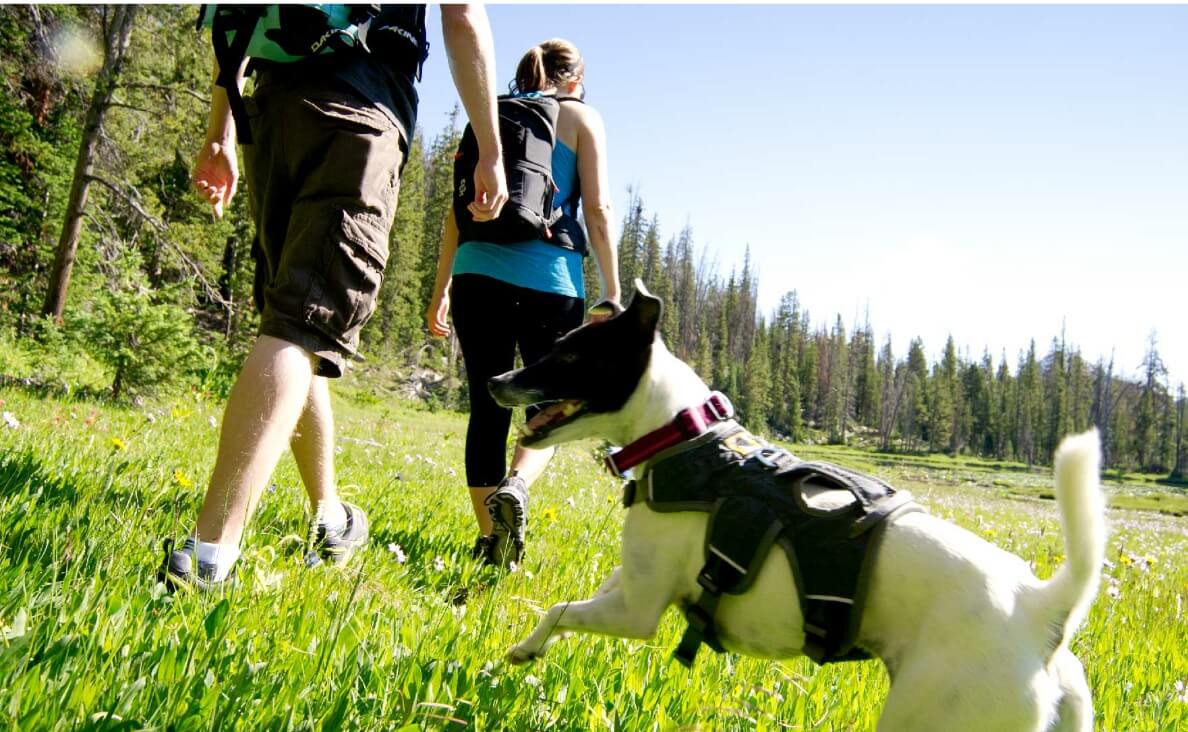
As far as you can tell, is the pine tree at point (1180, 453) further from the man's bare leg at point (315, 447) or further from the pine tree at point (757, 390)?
the man's bare leg at point (315, 447)

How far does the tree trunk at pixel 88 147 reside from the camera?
14438 mm

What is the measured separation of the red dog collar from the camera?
2490 millimetres

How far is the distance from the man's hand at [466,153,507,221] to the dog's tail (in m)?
2.17

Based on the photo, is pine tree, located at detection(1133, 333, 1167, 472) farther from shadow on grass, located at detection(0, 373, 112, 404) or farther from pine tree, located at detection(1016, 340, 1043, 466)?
shadow on grass, located at detection(0, 373, 112, 404)

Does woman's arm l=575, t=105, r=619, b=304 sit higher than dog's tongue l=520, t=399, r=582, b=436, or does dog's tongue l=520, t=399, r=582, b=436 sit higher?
woman's arm l=575, t=105, r=619, b=304

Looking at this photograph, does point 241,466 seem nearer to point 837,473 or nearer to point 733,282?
point 837,473

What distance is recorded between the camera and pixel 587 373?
2.66 m

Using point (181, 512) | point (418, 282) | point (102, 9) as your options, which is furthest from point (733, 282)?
point (181, 512)

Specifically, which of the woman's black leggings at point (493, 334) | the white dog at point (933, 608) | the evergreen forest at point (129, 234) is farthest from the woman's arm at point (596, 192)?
the evergreen forest at point (129, 234)

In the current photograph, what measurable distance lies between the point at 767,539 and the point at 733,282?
129624 mm

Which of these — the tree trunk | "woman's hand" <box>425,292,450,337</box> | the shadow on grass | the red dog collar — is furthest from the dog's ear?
the tree trunk

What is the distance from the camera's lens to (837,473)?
2.29 metres

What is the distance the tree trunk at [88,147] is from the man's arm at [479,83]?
48.8 ft

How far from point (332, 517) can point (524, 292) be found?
150cm
